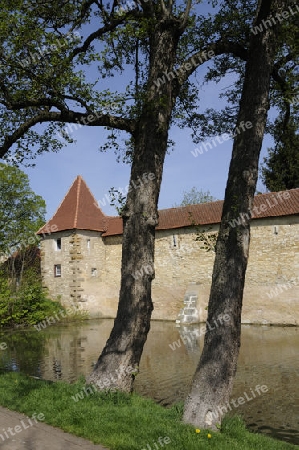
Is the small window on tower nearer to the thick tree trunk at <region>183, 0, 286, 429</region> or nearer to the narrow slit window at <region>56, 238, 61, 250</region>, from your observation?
the narrow slit window at <region>56, 238, 61, 250</region>

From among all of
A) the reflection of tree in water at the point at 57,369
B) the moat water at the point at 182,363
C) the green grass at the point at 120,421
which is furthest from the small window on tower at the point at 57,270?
the green grass at the point at 120,421

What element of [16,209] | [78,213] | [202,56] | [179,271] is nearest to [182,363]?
[202,56]

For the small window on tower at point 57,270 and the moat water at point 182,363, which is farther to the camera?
the small window on tower at point 57,270

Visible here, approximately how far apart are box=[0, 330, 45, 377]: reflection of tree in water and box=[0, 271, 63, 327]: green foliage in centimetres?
72

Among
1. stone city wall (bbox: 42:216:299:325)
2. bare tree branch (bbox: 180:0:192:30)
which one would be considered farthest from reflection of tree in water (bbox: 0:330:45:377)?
bare tree branch (bbox: 180:0:192:30)

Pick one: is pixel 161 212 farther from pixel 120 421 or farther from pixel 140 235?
pixel 120 421

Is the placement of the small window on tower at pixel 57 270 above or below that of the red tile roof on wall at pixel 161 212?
below

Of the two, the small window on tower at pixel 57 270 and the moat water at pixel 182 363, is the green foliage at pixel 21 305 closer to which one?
the moat water at pixel 182 363

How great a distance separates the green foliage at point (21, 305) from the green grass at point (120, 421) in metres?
13.1

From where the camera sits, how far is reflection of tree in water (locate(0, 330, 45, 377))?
11.1m

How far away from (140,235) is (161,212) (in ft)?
58.3

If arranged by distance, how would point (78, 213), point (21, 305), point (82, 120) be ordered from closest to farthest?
point (82, 120) < point (21, 305) < point (78, 213)

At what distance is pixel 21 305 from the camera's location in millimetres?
20188

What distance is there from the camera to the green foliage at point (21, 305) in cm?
1917
